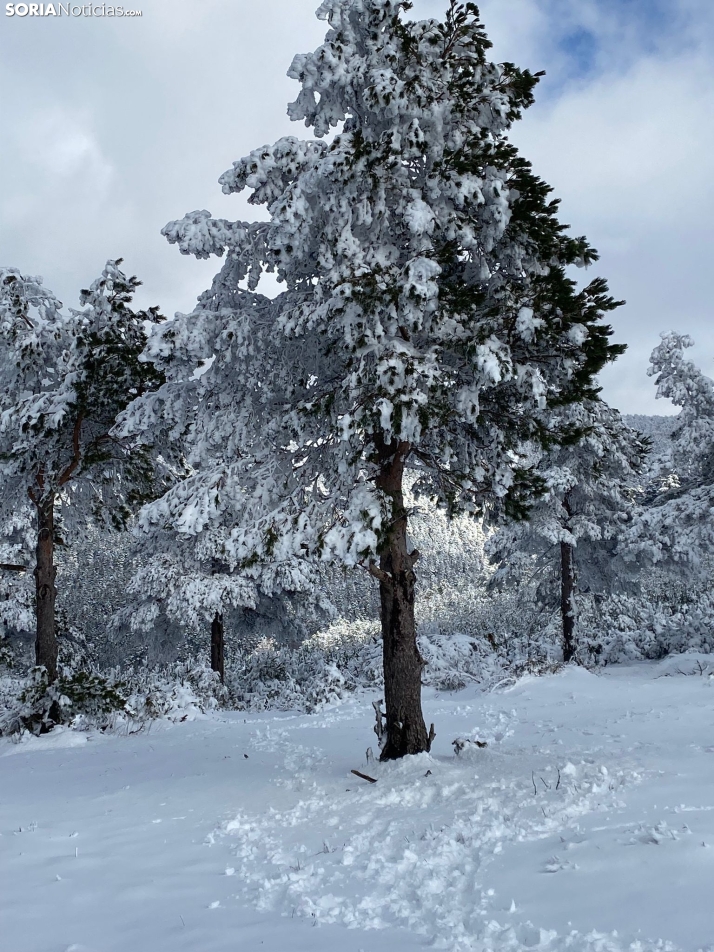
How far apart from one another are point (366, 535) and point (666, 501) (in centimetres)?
1377

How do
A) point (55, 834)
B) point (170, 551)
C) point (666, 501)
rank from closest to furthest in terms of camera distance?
point (55, 834), point (666, 501), point (170, 551)

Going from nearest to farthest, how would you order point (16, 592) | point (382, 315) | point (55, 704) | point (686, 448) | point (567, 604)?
1. point (382, 315)
2. point (55, 704)
3. point (686, 448)
4. point (567, 604)
5. point (16, 592)

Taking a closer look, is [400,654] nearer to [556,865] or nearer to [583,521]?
[556,865]

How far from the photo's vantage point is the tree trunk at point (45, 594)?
551 inches

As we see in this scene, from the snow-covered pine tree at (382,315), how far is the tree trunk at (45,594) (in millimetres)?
6798

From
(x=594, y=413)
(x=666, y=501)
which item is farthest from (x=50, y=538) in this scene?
(x=666, y=501)

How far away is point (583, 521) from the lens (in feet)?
63.7

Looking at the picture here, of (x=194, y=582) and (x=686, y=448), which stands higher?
(x=686, y=448)

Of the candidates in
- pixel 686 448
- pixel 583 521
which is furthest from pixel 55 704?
pixel 686 448

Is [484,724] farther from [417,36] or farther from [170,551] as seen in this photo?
[170,551]

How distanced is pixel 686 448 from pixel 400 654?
1184cm

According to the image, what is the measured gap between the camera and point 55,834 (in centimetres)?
656

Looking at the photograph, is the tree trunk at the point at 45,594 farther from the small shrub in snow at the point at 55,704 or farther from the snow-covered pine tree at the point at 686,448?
the snow-covered pine tree at the point at 686,448

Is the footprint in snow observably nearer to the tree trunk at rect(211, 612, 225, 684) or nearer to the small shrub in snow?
the small shrub in snow
